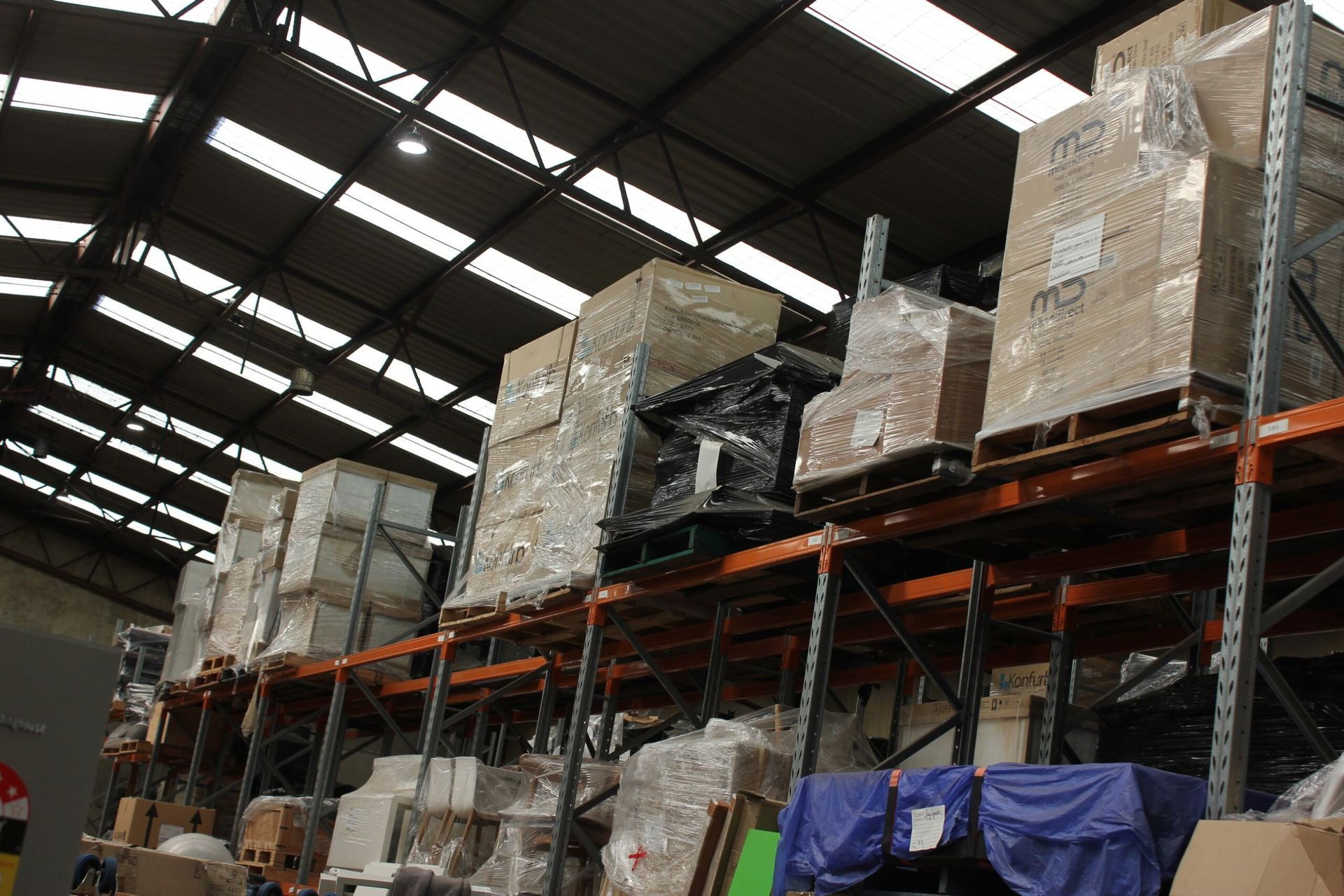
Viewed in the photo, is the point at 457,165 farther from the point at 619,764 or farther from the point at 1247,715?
the point at 1247,715

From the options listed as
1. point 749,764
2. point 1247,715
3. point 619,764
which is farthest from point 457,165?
point 1247,715

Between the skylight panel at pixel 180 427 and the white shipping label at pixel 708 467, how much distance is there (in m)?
17.1

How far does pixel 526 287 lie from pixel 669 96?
390cm

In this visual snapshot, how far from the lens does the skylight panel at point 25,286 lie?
18953 mm

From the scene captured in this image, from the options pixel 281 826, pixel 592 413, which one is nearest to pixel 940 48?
pixel 592 413

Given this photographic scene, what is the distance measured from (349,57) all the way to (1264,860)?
10843 millimetres

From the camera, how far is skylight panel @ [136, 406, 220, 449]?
898 inches

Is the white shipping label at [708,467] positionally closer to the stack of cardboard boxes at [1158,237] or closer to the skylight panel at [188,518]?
the stack of cardboard boxes at [1158,237]

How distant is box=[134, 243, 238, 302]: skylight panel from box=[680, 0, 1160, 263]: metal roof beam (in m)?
7.28

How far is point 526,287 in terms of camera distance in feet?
47.8

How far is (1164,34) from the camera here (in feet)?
17.3

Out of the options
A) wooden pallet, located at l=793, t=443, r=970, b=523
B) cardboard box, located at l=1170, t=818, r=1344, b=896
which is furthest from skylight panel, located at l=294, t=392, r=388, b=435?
cardboard box, located at l=1170, t=818, r=1344, b=896

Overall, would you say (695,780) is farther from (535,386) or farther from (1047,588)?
(535,386)

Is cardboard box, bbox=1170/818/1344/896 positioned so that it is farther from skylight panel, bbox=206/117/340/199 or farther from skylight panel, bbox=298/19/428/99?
skylight panel, bbox=206/117/340/199
